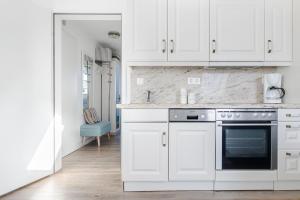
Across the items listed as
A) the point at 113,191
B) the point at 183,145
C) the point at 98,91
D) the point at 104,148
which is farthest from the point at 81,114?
the point at 183,145

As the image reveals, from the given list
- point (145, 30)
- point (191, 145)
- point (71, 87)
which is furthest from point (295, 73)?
point (71, 87)

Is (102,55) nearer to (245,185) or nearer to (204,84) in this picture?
(204,84)

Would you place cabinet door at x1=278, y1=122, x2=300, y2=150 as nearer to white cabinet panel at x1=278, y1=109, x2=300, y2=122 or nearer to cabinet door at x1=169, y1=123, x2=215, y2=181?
white cabinet panel at x1=278, y1=109, x2=300, y2=122

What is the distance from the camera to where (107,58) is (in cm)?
643

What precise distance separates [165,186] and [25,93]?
1845 millimetres

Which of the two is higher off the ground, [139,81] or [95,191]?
[139,81]

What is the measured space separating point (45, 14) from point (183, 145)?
2316 millimetres

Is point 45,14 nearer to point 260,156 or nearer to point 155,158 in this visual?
point 155,158

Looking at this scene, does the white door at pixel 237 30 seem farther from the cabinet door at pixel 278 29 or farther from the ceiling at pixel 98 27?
the ceiling at pixel 98 27

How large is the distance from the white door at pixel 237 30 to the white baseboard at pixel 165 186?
1.37 metres

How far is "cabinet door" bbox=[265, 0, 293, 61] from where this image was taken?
8.79ft

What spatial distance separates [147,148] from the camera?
2438 mm

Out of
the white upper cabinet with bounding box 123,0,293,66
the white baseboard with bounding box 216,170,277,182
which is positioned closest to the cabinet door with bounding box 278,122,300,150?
the white baseboard with bounding box 216,170,277,182

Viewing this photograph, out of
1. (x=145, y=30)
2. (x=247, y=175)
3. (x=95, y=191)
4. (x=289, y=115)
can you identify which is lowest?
(x=95, y=191)
